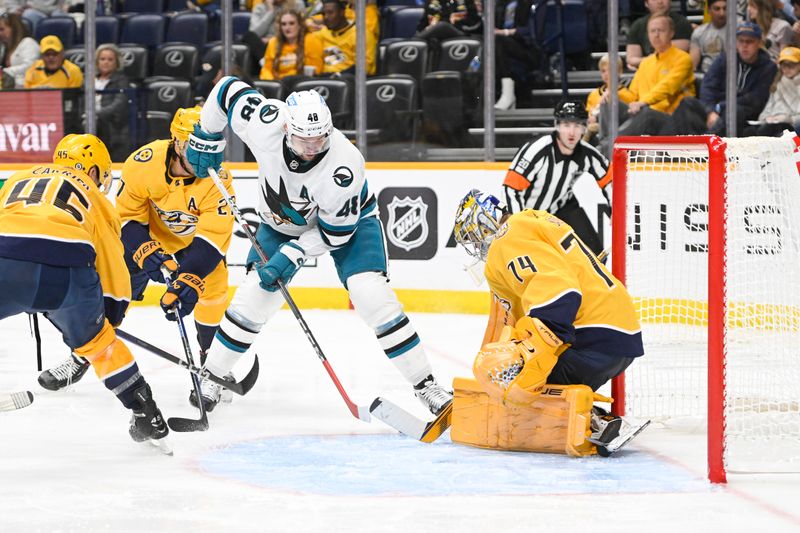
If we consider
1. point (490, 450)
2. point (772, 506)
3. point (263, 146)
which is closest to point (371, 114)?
point (263, 146)

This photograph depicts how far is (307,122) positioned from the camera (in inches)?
140

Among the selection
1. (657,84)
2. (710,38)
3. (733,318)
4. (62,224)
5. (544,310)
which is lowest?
(733,318)

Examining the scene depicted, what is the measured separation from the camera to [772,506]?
2846mm

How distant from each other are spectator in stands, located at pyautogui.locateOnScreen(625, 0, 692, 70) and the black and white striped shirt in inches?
47.6

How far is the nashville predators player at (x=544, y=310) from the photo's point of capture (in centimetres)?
320

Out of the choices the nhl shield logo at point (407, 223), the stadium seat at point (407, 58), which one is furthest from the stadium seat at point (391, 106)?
the nhl shield logo at point (407, 223)

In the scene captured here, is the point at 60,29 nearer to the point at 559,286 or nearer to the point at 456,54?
the point at 456,54

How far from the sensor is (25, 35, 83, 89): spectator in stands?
7.29m

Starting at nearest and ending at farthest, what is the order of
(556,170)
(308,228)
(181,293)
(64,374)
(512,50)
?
(308,228)
(181,293)
(64,374)
(556,170)
(512,50)

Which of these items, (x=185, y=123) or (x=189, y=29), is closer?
(x=185, y=123)

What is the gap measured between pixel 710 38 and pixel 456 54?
1.32m

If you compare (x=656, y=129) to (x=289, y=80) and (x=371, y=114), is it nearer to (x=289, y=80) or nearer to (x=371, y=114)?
(x=371, y=114)

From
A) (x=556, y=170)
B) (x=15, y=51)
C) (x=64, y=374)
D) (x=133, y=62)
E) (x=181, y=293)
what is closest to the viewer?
(x=181, y=293)

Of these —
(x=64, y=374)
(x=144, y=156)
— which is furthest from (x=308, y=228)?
(x=64, y=374)
